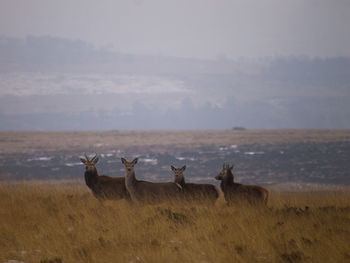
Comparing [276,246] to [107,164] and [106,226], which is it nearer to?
[106,226]

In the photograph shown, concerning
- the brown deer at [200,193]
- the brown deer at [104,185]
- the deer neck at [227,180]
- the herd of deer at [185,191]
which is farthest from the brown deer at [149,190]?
the deer neck at [227,180]

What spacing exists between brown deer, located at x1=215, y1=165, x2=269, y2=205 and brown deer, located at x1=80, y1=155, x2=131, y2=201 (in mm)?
A: 2567

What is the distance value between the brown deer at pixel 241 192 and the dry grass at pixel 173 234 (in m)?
0.54

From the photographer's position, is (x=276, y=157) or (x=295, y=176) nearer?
(x=295, y=176)

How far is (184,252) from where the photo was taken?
8.41 metres

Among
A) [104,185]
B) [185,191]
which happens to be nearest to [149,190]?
[185,191]

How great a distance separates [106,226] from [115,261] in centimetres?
237

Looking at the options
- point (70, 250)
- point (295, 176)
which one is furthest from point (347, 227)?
point (295, 176)

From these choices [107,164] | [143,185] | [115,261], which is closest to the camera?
[115,261]

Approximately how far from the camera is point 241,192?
12.4 meters

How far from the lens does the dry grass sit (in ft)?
27.5

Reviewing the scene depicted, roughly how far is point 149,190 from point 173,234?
2.96 meters

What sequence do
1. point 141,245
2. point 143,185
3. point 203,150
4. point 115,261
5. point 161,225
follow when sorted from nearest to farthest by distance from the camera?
point 115,261 → point 141,245 → point 161,225 → point 143,185 → point 203,150

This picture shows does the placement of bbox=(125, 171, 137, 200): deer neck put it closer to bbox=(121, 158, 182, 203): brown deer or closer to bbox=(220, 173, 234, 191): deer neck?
bbox=(121, 158, 182, 203): brown deer
